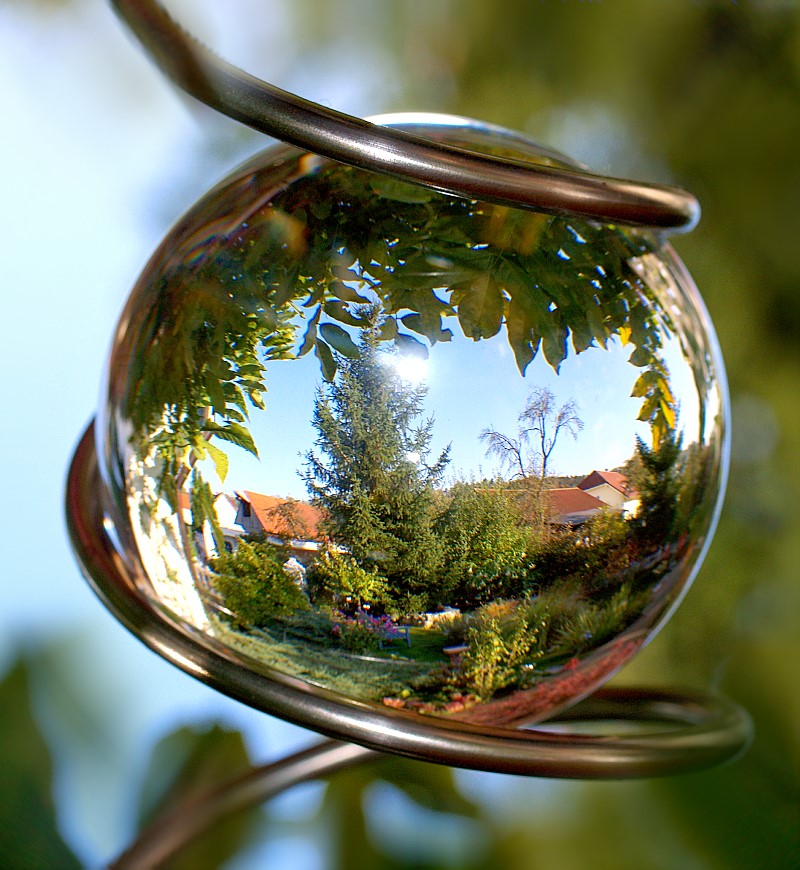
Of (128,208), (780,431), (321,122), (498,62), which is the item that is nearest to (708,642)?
(780,431)

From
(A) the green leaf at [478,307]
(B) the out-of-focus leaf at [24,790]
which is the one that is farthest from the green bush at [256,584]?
(B) the out-of-focus leaf at [24,790]

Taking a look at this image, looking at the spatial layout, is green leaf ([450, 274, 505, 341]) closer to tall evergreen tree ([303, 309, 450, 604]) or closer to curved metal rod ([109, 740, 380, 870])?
tall evergreen tree ([303, 309, 450, 604])

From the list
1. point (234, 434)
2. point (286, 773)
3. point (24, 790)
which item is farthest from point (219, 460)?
point (24, 790)

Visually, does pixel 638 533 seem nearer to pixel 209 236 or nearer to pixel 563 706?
pixel 563 706

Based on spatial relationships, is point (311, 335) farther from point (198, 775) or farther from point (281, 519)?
point (198, 775)

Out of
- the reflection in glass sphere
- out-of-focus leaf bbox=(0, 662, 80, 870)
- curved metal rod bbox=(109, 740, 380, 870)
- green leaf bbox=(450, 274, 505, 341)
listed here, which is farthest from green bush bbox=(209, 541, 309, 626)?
out-of-focus leaf bbox=(0, 662, 80, 870)
